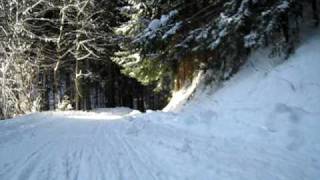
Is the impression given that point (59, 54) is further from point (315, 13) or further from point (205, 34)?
point (315, 13)

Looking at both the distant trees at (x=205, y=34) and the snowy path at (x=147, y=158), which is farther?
the distant trees at (x=205, y=34)

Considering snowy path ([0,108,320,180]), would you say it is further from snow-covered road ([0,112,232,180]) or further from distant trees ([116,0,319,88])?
distant trees ([116,0,319,88])

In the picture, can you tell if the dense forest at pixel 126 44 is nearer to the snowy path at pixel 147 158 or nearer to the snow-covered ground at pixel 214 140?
the snow-covered ground at pixel 214 140

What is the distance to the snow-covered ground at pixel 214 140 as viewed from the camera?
253 inches

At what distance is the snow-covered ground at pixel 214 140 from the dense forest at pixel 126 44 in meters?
1.01

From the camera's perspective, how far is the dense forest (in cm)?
1222

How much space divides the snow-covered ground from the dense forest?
1.01m

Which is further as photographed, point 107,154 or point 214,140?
point 214,140

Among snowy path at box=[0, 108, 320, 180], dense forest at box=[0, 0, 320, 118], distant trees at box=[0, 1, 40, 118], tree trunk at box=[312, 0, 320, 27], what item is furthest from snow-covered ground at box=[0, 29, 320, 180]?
distant trees at box=[0, 1, 40, 118]

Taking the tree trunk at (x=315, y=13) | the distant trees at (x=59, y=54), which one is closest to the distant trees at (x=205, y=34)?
the tree trunk at (x=315, y=13)

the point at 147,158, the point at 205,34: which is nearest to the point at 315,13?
the point at 205,34

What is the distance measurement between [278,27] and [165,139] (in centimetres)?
437

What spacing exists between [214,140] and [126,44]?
892cm

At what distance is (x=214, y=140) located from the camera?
28.9 ft
